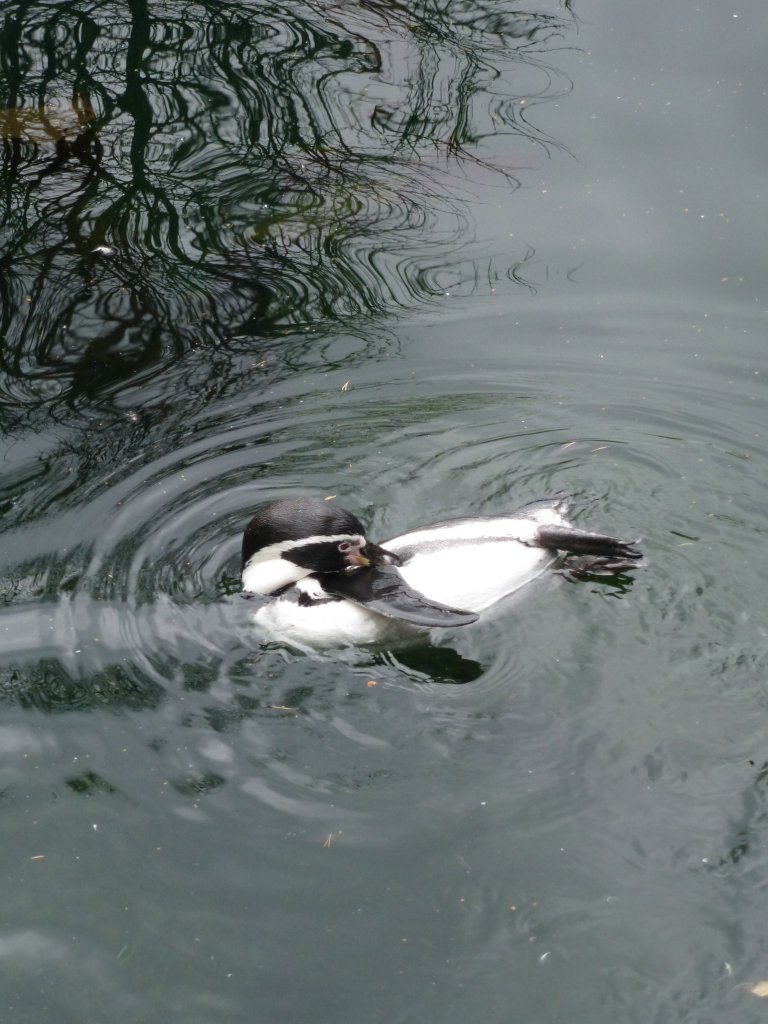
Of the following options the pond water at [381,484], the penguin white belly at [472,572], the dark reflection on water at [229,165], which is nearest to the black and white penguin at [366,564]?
the penguin white belly at [472,572]

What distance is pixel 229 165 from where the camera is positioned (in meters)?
8.12

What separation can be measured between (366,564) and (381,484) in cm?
88

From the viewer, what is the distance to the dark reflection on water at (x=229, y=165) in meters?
7.08

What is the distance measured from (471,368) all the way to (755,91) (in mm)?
3328

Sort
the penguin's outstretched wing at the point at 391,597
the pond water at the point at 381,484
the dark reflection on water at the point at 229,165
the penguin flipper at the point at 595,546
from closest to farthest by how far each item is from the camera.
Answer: the pond water at the point at 381,484
the penguin's outstretched wing at the point at 391,597
the penguin flipper at the point at 595,546
the dark reflection on water at the point at 229,165

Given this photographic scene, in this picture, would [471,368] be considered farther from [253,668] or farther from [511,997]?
[511,997]

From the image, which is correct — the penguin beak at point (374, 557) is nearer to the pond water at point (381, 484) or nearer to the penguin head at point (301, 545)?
the penguin head at point (301, 545)

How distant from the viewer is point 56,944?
151 inches

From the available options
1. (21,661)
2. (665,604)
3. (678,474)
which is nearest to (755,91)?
(678,474)

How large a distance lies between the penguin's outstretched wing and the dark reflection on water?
2.06 metres

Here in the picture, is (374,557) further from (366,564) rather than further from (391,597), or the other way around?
(391,597)

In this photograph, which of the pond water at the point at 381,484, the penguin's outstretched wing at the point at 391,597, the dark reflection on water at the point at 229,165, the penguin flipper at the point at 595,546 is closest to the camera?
the pond water at the point at 381,484

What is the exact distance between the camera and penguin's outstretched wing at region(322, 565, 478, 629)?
4.79 meters

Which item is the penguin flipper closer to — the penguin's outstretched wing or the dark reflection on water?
the penguin's outstretched wing
